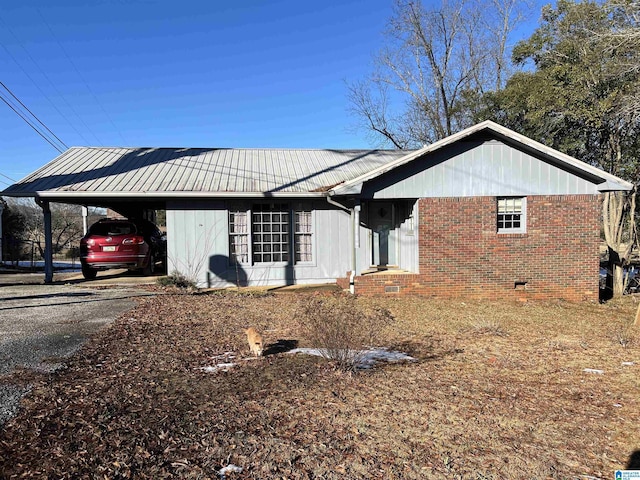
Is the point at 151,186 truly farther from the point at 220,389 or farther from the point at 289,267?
the point at 220,389

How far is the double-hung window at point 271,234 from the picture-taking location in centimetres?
1250

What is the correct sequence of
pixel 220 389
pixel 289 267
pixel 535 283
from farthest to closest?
pixel 289 267
pixel 535 283
pixel 220 389

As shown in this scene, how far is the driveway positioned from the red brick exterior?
580cm

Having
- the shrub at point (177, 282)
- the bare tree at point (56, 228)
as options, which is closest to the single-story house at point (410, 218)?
the shrub at point (177, 282)

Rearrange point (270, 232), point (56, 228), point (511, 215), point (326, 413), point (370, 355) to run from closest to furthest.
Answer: point (326, 413) → point (370, 355) → point (511, 215) → point (270, 232) → point (56, 228)

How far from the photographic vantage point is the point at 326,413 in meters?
3.84

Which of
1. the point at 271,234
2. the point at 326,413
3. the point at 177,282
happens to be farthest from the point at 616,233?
the point at 177,282

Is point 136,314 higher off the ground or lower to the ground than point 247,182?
lower

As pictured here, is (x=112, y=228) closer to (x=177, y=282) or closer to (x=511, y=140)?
(x=177, y=282)

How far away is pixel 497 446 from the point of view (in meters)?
3.30

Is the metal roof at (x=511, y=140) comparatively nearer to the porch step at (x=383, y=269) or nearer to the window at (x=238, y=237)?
the porch step at (x=383, y=269)

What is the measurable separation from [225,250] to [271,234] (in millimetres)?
1373

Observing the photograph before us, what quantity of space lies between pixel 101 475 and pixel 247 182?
10490 millimetres

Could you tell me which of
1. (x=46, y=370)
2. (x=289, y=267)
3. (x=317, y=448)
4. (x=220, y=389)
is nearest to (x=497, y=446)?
(x=317, y=448)
